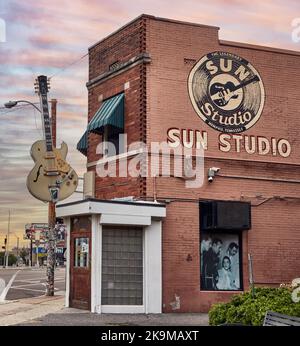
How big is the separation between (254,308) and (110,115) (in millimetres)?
9647

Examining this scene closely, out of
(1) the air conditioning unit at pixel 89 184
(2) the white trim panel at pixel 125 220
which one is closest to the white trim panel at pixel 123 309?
(2) the white trim panel at pixel 125 220

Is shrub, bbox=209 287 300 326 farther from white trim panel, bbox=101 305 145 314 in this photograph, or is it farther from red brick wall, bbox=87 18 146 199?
red brick wall, bbox=87 18 146 199

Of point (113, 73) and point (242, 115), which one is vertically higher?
point (113, 73)

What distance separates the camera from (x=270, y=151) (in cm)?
1856

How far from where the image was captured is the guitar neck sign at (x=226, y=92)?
1789 centimetres

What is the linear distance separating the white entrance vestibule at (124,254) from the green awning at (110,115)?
299 centimetres

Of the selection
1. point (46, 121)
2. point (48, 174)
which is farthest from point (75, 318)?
point (46, 121)

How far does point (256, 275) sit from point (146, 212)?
4365mm

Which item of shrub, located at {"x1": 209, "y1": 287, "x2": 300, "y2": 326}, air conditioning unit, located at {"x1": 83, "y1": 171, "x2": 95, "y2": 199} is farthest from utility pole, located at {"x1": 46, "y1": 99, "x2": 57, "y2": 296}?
shrub, located at {"x1": 209, "y1": 287, "x2": 300, "y2": 326}

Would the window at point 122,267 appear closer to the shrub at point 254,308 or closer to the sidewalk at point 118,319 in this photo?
the sidewalk at point 118,319

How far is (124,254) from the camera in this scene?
1622cm

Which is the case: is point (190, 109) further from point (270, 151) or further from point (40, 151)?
point (40, 151)

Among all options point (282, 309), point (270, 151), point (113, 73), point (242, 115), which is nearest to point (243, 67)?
point (242, 115)
